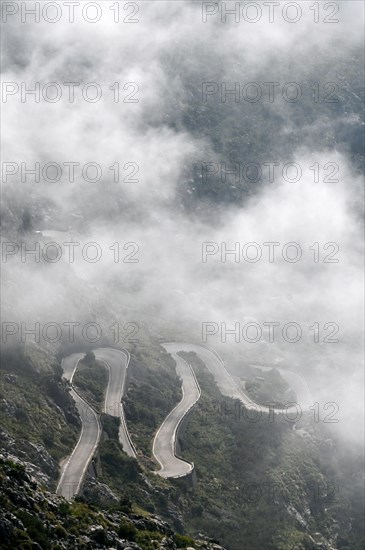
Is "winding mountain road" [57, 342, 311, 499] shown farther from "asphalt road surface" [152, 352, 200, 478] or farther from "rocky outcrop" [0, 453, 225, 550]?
"rocky outcrop" [0, 453, 225, 550]

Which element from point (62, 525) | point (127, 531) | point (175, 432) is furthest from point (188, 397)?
point (62, 525)

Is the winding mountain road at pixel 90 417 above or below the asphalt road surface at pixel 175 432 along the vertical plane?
above

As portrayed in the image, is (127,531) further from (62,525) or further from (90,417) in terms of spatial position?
(90,417)

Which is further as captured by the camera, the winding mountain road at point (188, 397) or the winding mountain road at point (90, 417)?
the winding mountain road at point (188, 397)

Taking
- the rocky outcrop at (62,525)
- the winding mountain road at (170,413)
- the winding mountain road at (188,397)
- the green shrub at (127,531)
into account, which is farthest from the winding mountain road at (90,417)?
the green shrub at (127,531)

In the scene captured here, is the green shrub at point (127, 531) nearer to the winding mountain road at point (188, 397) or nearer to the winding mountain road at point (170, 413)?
the winding mountain road at point (170, 413)

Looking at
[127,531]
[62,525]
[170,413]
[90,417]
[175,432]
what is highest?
[62,525]

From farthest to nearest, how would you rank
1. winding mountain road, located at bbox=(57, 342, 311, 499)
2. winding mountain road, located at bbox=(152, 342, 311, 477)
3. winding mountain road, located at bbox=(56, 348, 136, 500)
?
winding mountain road, located at bbox=(152, 342, 311, 477) → winding mountain road, located at bbox=(57, 342, 311, 499) → winding mountain road, located at bbox=(56, 348, 136, 500)

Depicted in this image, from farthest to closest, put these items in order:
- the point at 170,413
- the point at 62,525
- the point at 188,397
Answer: the point at 188,397 < the point at 170,413 < the point at 62,525

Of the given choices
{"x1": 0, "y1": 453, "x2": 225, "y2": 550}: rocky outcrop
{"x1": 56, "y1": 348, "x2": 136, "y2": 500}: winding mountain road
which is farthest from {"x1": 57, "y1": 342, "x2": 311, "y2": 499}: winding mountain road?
{"x1": 0, "y1": 453, "x2": 225, "y2": 550}: rocky outcrop

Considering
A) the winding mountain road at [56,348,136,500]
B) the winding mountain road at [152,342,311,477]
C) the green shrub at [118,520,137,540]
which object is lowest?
the winding mountain road at [152,342,311,477]

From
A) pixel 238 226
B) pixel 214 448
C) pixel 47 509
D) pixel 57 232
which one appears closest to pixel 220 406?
pixel 214 448
